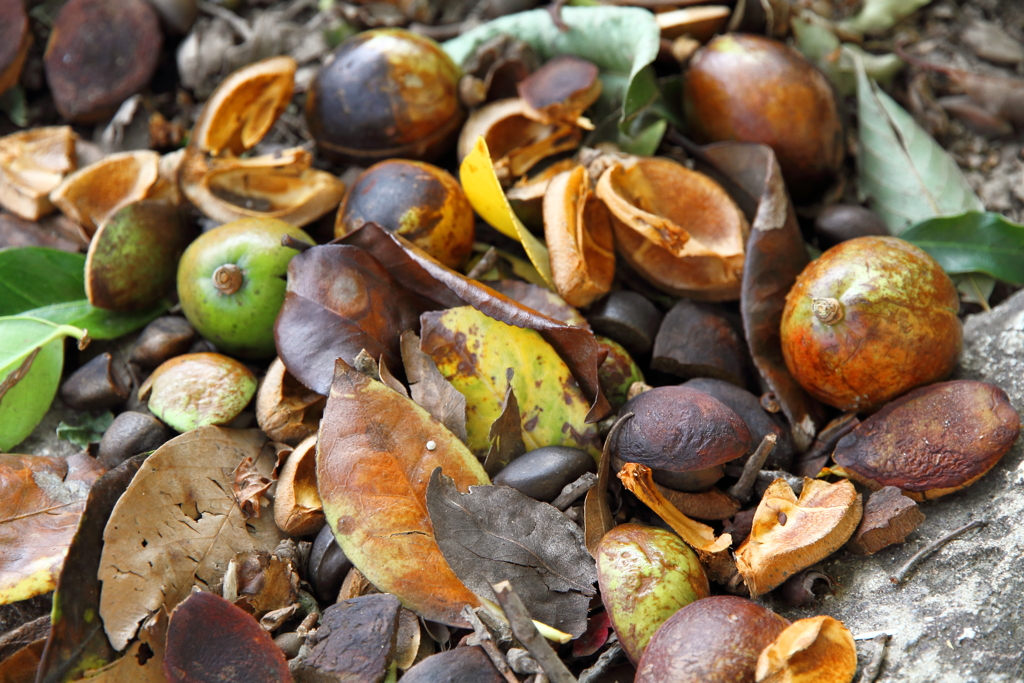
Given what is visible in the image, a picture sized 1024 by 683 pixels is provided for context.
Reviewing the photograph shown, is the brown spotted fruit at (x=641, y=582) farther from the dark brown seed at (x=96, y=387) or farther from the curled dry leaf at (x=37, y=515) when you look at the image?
the dark brown seed at (x=96, y=387)

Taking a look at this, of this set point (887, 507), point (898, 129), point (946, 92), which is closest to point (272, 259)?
point (887, 507)

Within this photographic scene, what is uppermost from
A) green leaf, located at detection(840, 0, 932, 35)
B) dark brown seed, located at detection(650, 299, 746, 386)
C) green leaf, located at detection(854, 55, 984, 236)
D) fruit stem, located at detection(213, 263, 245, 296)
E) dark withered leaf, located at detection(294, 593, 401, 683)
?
green leaf, located at detection(840, 0, 932, 35)

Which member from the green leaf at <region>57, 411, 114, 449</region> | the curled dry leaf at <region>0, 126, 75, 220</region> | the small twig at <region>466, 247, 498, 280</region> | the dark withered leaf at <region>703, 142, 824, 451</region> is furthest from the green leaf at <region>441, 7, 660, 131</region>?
the green leaf at <region>57, 411, 114, 449</region>

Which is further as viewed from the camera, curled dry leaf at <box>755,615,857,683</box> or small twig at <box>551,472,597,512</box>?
small twig at <box>551,472,597,512</box>

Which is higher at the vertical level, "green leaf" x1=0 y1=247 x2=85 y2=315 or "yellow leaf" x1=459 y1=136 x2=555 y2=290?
"yellow leaf" x1=459 y1=136 x2=555 y2=290

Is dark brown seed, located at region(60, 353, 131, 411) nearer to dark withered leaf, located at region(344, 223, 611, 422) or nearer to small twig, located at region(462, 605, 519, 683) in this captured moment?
dark withered leaf, located at region(344, 223, 611, 422)

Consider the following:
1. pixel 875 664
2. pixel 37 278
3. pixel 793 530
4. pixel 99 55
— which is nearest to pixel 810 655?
pixel 875 664
